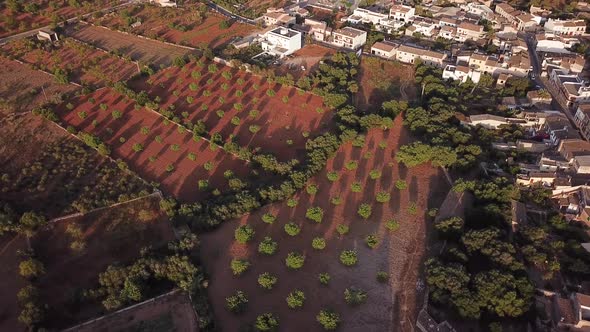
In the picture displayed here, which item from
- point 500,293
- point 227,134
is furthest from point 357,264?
point 227,134

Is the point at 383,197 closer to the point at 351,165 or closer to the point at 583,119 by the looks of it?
the point at 351,165

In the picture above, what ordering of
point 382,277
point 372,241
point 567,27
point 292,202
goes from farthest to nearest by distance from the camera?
point 567,27 < point 292,202 < point 372,241 < point 382,277

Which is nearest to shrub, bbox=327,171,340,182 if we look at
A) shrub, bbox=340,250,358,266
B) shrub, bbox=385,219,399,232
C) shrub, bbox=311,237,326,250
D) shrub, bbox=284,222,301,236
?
shrub, bbox=385,219,399,232

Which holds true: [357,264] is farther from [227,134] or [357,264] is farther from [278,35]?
[278,35]

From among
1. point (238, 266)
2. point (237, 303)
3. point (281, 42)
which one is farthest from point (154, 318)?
point (281, 42)

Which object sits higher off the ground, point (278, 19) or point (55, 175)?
point (278, 19)

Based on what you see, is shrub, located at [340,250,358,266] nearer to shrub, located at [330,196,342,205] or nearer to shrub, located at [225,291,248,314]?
shrub, located at [330,196,342,205]
